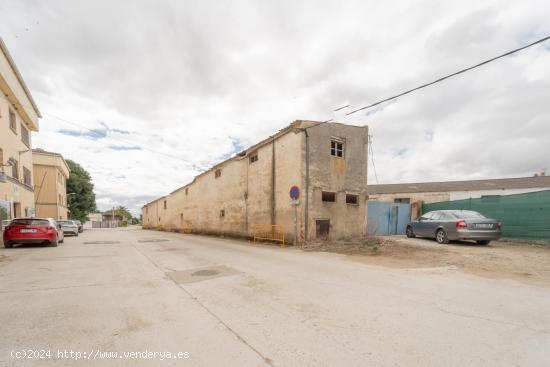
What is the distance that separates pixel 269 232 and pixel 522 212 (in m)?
11.8

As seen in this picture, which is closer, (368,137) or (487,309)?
(487,309)

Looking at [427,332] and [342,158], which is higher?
[342,158]

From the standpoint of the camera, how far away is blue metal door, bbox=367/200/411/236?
52.8 feet

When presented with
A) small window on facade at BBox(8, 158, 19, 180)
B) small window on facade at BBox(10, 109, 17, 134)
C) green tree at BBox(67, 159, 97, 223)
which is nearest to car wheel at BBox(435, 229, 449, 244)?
small window on facade at BBox(8, 158, 19, 180)

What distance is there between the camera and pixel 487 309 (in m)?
3.72

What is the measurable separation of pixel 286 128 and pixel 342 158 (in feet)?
11.1

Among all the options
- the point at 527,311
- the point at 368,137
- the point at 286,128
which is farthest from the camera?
the point at 368,137

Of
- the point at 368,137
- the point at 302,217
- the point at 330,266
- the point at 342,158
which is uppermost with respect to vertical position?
the point at 368,137

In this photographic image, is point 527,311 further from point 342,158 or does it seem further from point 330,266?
point 342,158

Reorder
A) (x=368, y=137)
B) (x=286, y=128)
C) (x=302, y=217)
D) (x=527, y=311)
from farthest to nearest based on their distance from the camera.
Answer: (x=368, y=137), (x=286, y=128), (x=302, y=217), (x=527, y=311)

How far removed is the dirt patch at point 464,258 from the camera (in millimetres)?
6098

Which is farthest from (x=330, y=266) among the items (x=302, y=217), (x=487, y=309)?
(x=302, y=217)

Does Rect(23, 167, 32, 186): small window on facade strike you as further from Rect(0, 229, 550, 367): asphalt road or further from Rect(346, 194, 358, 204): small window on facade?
Rect(346, 194, 358, 204): small window on facade

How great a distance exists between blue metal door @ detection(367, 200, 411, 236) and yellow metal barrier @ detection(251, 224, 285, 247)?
6278mm
